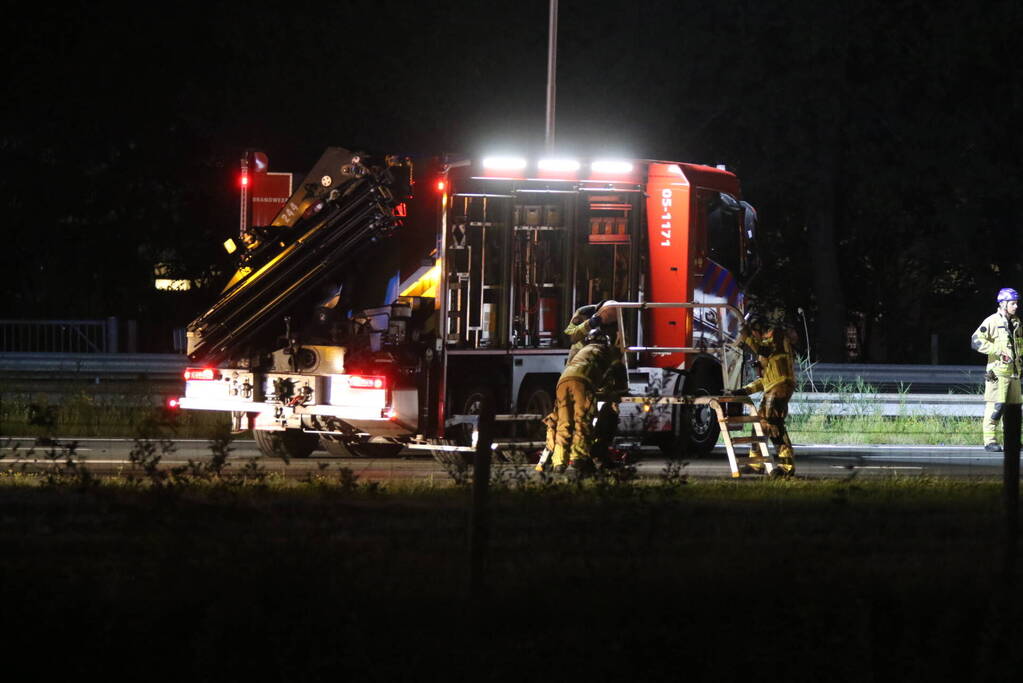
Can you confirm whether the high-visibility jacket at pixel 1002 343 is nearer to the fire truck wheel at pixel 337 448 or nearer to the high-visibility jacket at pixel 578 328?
the high-visibility jacket at pixel 578 328

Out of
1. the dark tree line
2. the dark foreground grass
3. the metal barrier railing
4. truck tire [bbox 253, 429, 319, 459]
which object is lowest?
the dark foreground grass

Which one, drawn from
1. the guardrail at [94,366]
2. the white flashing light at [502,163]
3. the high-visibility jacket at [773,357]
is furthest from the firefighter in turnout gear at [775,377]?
the guardrail at [94,366]

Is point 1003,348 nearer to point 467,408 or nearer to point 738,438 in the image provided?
point 738,438

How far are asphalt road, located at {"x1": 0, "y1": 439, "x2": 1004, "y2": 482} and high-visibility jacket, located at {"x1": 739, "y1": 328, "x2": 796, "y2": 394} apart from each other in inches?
34.2

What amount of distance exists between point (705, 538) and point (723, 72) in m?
30.4

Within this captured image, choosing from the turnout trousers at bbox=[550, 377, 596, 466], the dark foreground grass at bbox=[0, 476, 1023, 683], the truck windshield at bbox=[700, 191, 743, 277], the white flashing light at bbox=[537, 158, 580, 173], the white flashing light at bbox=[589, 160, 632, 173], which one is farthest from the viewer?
the truck windshield at bbox=[700, 191, 743, 277]

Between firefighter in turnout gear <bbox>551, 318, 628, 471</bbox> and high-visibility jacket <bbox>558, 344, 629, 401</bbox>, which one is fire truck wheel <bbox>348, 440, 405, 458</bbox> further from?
high-visibility jacket <bbox>558, 344, 629, 401</bbox>

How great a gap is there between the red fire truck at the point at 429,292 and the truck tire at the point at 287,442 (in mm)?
19

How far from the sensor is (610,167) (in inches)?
667

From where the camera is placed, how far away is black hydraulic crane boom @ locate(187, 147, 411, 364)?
51.3 feet

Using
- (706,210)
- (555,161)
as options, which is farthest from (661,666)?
(706,210)

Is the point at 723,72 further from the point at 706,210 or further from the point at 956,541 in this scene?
the point at 956,541

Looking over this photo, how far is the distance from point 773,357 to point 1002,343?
12.7ft

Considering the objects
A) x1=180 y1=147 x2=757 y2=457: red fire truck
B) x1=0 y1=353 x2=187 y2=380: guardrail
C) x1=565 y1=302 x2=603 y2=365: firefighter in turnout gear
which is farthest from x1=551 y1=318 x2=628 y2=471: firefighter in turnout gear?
x1=0 y1=353 x2=187 y2=380: guardrail
